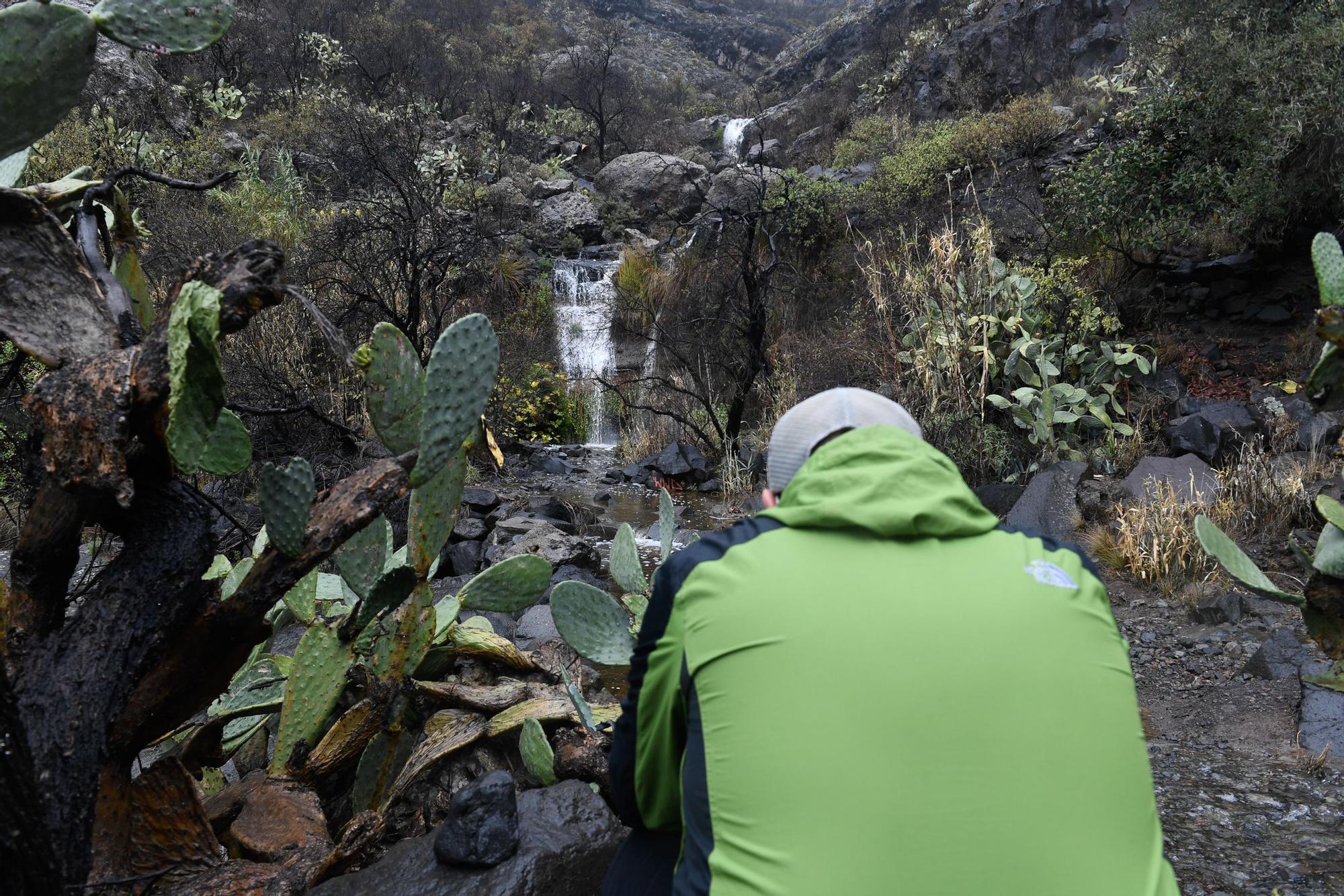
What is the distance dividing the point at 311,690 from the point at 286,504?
79 cm

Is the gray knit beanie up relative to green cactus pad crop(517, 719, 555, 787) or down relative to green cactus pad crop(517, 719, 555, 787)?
up

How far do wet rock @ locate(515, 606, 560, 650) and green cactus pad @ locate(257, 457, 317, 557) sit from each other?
273 centimetres

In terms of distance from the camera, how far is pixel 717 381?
10.4 metres

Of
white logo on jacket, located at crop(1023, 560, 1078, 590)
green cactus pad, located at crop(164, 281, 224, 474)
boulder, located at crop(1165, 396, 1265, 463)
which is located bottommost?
boulder, located at crop(1165, 396, 1265, 463)

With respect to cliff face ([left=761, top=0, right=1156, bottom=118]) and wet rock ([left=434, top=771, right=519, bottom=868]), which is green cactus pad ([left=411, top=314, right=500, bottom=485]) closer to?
wet rock ([left=434, top=771, right=519, bottom=868])

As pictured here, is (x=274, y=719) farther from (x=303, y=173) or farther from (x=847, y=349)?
(x=303, y=173)

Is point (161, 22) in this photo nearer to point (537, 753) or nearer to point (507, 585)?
point (507, 585)

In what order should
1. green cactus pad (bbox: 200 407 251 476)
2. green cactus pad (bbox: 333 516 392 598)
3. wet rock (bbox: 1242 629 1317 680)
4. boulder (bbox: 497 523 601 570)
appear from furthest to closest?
boulder (bbox: 497 523 601 570) → wet rock (bbox: 1242 629 1317 680) → green cactus pad (bbox: 333 516 392 598) → green cactus pad (bbox: 200 407 251 476)

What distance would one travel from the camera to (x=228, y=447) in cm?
177

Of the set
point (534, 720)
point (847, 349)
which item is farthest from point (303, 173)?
point (534, 720)

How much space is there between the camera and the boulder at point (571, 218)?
53.7ft

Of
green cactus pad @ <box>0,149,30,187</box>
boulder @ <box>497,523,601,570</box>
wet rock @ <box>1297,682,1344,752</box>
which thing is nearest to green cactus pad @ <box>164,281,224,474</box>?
green cactus pad @ <box>0,149,30,187</box>

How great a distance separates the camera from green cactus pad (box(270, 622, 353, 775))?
2.18 meters

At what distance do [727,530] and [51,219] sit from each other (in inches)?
53.1
